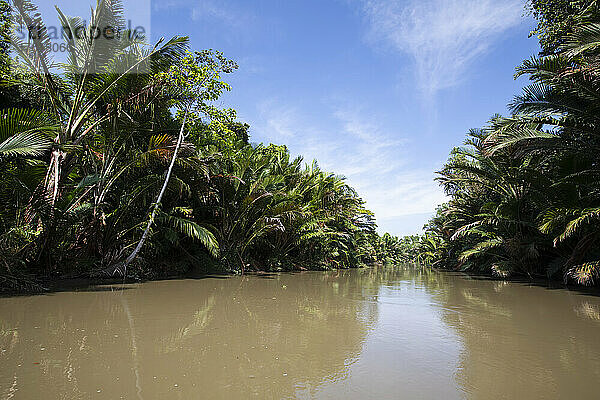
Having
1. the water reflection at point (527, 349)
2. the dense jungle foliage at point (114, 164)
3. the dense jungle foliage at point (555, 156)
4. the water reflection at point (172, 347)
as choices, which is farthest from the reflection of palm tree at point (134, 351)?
the dense jungle foliage at point (555, 156)

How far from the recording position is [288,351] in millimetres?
2748

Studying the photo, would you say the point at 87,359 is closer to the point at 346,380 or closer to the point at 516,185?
the point at 346,380

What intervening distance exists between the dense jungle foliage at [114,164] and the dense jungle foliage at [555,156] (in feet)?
21.8

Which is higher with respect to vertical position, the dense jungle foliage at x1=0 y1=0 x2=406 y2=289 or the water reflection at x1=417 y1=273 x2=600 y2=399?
the dense jungle foliage at x1=0 y1=0 x2=406 y2=289

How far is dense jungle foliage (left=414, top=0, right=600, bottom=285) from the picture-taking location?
670 centimetres

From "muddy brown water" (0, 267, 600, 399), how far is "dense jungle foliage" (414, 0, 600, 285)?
3.58 meters

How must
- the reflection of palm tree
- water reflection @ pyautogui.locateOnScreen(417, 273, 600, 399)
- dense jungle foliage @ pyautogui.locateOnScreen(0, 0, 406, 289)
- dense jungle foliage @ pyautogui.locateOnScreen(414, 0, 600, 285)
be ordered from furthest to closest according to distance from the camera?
dense jungle foliage @ pyautogui.locateOnScreen(414, 0, 600, 285) → dense jungle foliage @ pyautogui.locateOnScreen(0, 0, 406, 289) → water reflection @ pyautogui.locateOnScreen(417, 273, 600, 399) → the reflection of palm tree

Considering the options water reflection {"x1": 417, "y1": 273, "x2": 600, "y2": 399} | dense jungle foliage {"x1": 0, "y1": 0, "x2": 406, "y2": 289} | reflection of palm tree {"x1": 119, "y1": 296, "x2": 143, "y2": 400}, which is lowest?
reflection of palm tree {"x1": 119, "y1": 296, "x2": 143, "y2": 400}

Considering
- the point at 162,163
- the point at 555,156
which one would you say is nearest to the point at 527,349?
the point at 555,156

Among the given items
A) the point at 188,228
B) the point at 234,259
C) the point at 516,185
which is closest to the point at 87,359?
the point at 188,228

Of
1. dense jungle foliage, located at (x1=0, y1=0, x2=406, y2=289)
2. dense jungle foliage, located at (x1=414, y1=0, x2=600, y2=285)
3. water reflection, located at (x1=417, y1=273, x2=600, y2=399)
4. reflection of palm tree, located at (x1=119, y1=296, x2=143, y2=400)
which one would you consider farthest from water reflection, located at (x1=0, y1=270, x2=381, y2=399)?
dense jungle foliage, located at (x1=414, y1=0, x2=600, y2=285)

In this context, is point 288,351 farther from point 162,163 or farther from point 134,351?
Answer: point 162,163

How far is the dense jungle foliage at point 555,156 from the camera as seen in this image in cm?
670

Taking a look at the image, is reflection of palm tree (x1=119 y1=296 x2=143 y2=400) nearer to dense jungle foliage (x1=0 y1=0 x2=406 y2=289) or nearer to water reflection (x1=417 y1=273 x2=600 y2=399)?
water reflection (x1=417 y1=273 x2=600 y2=399)
